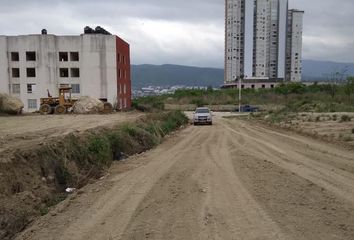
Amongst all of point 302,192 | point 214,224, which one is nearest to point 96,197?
point 214,224

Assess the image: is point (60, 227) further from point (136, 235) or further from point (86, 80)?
point (86, 80)

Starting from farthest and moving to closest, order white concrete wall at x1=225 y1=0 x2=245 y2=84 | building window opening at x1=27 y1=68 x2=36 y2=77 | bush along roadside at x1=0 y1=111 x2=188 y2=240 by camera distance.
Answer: white concrete wall at x1=225 y1=0 x2=245 y2=84 < building window opening at x1=27 y1=68 x2=36 y2=77 < bush along roadside at x1=0 y1=111 x2=188 y2=240

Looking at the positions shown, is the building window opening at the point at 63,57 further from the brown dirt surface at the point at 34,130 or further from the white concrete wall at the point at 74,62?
the brown dirt surface at the point at 34,130

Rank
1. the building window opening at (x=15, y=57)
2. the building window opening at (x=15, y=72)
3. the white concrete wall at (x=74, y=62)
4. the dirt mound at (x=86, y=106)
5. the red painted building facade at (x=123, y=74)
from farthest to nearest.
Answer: the red painted building facade at (x=123, y=74), the building window opening at (x=15, y=72), the building window opening at (x=15, y=57), the white concrete wall at (x=74, y=62), the dirt mound at (x=86, y=106)

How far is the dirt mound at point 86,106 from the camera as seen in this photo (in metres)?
52.4

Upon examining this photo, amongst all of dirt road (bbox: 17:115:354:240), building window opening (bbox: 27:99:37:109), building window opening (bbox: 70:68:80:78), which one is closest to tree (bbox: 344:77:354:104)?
building window opening (bbox: 70:68:80:78)

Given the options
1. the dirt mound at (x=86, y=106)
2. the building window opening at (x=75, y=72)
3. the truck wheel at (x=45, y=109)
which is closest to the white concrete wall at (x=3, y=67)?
the building window opening at (x=75, y=72)

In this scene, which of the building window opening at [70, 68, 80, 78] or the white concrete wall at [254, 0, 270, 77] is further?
the white concrete wall at [254, 0, 270, 77]

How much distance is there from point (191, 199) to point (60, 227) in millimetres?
3248

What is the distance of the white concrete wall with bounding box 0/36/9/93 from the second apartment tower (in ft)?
240

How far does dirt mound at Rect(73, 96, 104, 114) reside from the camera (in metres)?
52.4

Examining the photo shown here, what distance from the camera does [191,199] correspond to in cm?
1073

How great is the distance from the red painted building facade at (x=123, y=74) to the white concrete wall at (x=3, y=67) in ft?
58.0

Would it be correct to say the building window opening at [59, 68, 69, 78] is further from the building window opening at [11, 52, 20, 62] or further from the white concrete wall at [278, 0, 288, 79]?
the white concrete wall at [278, 0, 288, 79]
